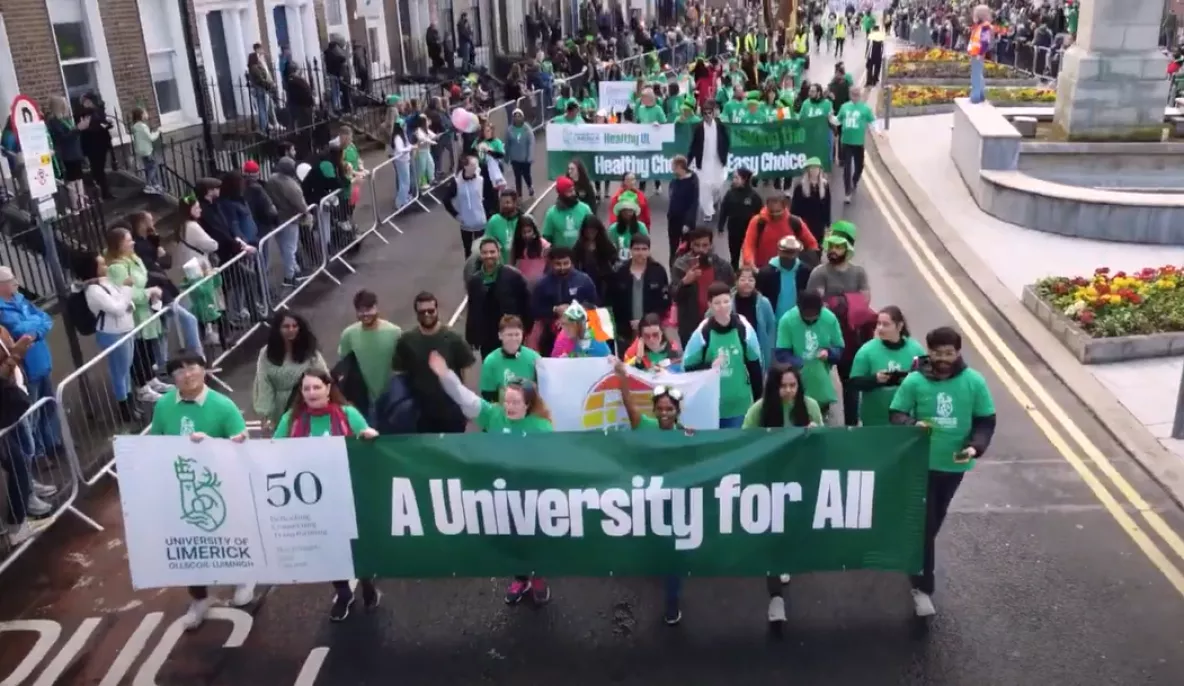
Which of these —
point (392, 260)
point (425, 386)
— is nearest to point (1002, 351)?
point (425, 386)

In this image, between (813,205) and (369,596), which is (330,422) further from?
(813,205)

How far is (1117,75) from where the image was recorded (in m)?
17.8

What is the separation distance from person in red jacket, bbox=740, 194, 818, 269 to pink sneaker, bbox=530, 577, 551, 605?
14.3 ft

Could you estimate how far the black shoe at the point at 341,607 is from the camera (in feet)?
21.9

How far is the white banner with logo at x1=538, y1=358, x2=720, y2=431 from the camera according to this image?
281 inches

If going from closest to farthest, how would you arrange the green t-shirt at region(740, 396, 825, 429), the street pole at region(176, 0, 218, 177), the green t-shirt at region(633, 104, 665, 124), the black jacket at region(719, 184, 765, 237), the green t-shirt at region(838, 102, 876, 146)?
the green t-shirt at region(740, 396, 825, 429)
the black jacket at region(719, 184, 765, 237)
the green t-shirt at region(838, 102, 876, 146)
the green t-shirt at region(633, 104, 665, 124)
the street pole at region(176, 0, 218, 177)

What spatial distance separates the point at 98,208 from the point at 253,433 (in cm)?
702

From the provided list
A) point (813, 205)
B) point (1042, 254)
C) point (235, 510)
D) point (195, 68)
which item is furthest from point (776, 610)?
point (195, 68)

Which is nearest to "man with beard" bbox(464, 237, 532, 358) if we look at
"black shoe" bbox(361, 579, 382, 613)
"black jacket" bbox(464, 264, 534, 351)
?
"black jacket" bbox(464, 264, 534, 351)

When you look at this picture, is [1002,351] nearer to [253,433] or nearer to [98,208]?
[253,433]

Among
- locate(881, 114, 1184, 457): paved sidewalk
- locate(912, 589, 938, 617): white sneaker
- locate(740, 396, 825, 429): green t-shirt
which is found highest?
locate(740, 396, 825, 429): green t-shirt

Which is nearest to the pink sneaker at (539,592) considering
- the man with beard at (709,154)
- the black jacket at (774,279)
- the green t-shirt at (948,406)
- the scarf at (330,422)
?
the scarf at (330,422)

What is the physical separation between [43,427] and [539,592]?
415 cm

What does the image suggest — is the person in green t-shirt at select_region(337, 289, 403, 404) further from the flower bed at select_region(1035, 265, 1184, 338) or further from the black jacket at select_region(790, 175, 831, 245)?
the flower bed at select_region(1035, 265, 1184, 338)
